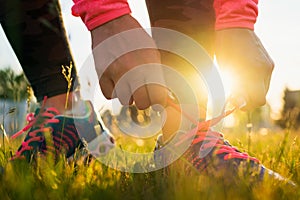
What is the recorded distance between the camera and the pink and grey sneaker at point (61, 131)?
70.2 inches

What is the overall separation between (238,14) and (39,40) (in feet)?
2.92

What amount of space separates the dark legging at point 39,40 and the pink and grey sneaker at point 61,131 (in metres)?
0.14

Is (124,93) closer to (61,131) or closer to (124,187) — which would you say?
(124,187)

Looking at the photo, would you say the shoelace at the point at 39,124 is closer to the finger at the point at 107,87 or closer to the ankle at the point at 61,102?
the ankle at the point at 61,102

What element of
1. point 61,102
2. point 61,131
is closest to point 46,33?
point 61,102

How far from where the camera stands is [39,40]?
6.41ft

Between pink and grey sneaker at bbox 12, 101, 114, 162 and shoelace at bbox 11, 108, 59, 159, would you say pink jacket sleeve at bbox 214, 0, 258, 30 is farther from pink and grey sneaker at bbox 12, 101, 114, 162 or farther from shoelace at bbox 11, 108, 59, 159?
shoelace at bbox 11, 108, 59, 159

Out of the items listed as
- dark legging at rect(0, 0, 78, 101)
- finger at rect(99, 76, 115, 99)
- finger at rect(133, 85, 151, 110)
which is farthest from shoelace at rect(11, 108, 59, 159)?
finger at rect(133, 85, 151, 110)

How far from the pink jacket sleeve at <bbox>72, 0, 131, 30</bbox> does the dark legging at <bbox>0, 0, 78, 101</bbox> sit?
58 centimetres

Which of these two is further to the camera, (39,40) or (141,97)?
(39,40)

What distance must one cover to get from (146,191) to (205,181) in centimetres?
17

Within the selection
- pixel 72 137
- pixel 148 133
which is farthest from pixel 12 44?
pixel 148 133

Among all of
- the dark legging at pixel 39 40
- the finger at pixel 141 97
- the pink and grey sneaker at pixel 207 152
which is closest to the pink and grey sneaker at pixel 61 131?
the dark legging at pixel 39 40

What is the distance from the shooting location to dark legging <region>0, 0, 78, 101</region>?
75.3 inches
